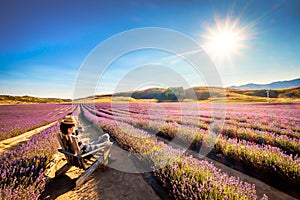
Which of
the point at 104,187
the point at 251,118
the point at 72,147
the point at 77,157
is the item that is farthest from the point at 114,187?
the point at 251,118

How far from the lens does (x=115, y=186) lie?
322cm

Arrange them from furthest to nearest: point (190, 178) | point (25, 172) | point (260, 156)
→ 1. point (260, 156)
2. point (25, 172)
3. point (190, 178)

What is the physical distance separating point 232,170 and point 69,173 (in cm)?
443

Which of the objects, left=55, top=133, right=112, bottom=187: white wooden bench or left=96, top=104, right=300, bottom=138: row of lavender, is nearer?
left=55, top=133, right=112, bottom=187: white wooden bench

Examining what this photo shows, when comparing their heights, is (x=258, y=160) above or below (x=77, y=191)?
above

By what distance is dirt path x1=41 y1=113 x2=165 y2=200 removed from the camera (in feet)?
9.53

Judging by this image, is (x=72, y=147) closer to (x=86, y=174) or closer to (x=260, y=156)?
(x=86, y=174)

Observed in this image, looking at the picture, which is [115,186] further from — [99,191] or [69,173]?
[69,173]

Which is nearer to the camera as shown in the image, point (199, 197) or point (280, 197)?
point (199, 197)

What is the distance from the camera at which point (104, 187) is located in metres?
3.18

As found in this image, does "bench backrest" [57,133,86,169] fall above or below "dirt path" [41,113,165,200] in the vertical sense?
above

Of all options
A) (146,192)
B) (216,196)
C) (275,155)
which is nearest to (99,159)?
(146,192)

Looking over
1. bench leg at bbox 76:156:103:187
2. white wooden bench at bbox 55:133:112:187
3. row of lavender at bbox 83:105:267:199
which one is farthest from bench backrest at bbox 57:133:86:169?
row of lavender at bbox 83:105:267:199

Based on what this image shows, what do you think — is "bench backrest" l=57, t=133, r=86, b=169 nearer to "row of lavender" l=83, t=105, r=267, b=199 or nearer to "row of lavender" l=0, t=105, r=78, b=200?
"row of lavender" l=0, t=105, r=78, b=200
